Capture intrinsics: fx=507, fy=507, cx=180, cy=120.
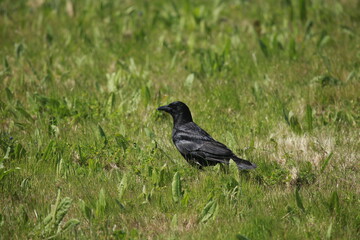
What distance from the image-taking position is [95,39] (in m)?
9.63

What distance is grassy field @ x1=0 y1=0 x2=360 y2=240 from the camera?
4.45 meters

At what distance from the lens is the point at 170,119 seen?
7168mm

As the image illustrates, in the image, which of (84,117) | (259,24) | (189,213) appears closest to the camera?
(189,213)

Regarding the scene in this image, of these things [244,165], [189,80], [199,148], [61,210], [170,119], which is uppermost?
[61,210]

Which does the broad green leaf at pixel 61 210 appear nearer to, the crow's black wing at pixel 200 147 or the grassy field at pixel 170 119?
the grassy field at pixel 170 119

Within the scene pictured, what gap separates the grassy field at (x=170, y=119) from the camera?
4449 mm

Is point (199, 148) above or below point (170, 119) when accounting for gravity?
above

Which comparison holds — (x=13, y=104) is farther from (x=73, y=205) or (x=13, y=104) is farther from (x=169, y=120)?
(x=73, y=205)

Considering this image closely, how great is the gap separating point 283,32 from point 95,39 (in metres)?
3.55

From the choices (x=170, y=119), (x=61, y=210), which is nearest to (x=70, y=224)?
(x=61, y=210)

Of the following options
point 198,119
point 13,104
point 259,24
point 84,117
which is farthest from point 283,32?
point 13,104

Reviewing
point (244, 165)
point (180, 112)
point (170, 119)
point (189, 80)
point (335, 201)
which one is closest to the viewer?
point (335, 201)

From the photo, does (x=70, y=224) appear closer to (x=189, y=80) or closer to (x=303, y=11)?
(x=189, y=80)

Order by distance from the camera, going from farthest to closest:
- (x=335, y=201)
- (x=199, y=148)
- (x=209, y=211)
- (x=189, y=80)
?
(x=189, y=80) → (x=199, y=148) → (x=209, y=211) → (x=335, y=201)
